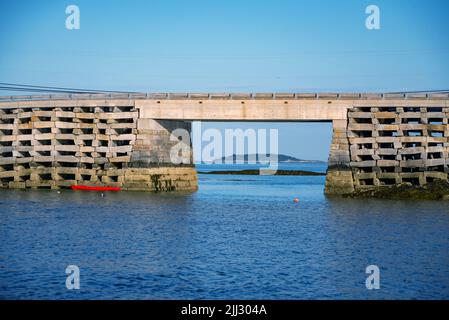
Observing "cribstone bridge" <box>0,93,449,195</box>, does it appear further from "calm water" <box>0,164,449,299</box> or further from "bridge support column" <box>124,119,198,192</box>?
"calm water" <box>0,164,449,299</box>

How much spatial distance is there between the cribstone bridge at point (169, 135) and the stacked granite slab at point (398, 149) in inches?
4.3

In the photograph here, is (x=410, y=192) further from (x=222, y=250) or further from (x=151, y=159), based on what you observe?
(x=222, y=250)

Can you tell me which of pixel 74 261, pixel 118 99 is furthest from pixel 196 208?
pixel 74 261

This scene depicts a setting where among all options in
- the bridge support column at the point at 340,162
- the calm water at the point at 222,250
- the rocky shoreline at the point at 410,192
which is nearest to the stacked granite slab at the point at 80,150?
the calm water at the point at 222,250

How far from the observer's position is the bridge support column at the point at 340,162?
7531 cm

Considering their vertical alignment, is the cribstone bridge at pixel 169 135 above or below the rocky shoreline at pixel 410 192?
above

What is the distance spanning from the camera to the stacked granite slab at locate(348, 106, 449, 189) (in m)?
73.9

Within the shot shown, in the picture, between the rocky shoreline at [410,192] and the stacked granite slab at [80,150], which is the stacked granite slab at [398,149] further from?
the stacked granite slab at [80,150]

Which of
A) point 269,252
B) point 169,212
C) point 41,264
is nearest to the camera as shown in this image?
point 41,264

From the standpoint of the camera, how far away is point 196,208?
215ft

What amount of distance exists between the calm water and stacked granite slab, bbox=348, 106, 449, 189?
8117 millimetres
